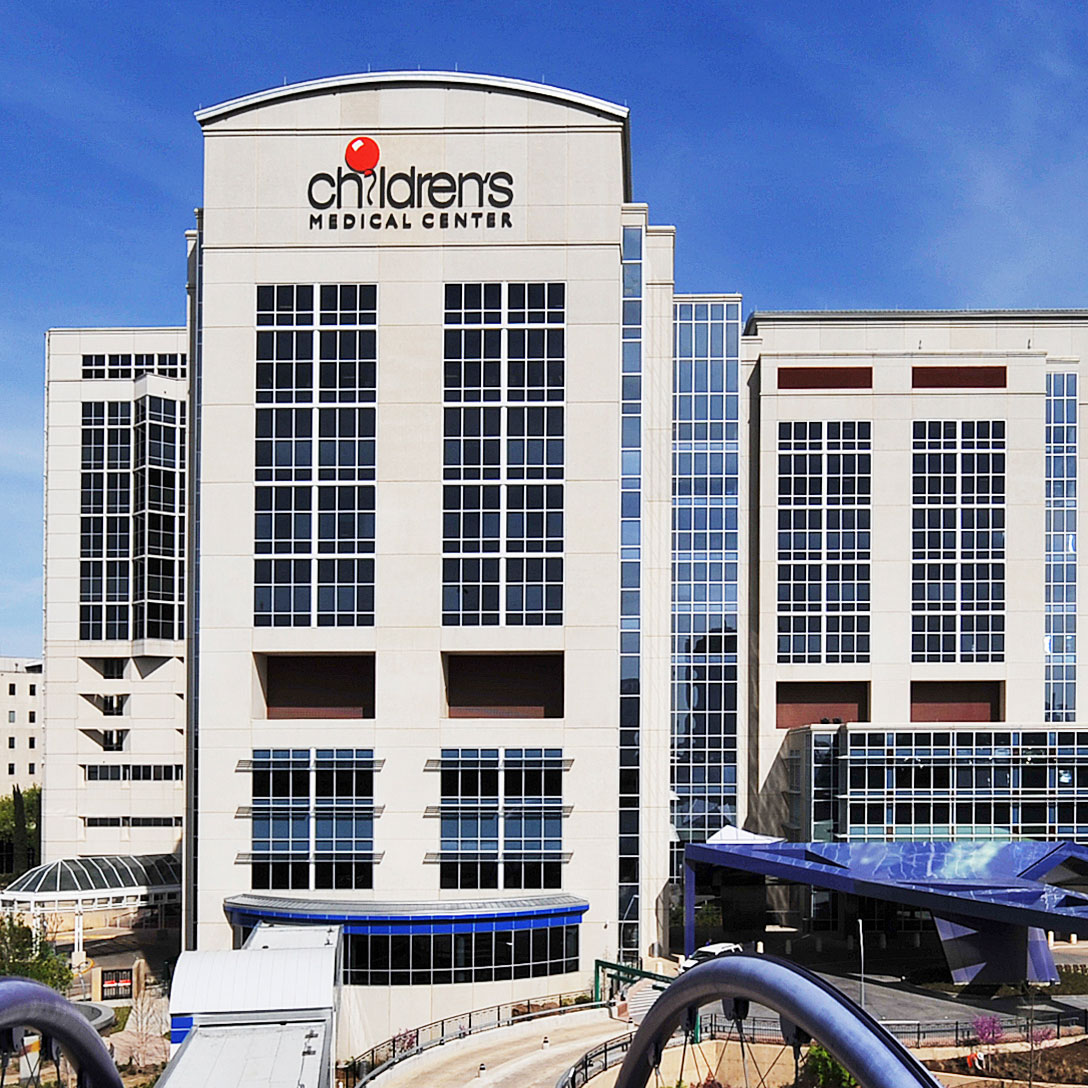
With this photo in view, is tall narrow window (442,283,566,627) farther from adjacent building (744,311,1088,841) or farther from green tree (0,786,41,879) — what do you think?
green tree (0,786,41,879)

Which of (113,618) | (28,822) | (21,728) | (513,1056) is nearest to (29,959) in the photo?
(513,1056)

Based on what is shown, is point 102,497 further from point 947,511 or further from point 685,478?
point 947,511

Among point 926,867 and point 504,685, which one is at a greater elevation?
point 504,685

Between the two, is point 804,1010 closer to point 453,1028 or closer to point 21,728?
point 453,1028

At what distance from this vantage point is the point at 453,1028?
51.6m

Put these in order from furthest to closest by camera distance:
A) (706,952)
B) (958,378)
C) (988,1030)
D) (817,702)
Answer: (958,378) → (817,702) → (706,952) → (988,1030)

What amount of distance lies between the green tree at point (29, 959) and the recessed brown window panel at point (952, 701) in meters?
45.3

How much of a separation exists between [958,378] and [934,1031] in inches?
1540

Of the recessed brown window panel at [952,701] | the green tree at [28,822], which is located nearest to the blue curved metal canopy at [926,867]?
the recessed brown window panel at [952,701]

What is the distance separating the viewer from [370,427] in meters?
59.8

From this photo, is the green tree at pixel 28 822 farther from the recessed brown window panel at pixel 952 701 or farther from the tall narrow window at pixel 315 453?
the recessed brown window panel at pixel 952 701

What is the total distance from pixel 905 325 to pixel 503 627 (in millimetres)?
33270

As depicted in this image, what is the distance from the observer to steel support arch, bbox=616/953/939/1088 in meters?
15.1

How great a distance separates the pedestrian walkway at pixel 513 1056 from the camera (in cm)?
4219
